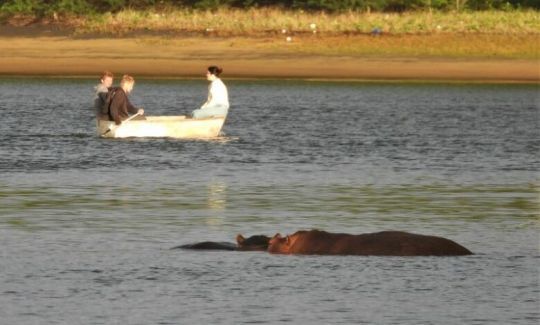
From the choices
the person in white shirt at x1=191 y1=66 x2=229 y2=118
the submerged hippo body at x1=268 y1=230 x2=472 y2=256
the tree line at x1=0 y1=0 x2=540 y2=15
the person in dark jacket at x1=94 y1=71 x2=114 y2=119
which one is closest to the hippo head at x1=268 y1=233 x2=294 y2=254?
the submerged hippo body at x1=268 y1=230 x2=472 y2=256

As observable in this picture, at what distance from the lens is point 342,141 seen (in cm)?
3559

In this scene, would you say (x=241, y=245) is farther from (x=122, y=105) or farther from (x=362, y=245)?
(x=122, y=105)

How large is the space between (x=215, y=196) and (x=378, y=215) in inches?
122

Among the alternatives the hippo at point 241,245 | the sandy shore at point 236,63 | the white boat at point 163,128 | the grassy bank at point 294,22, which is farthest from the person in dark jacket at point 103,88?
the grassy bank at point 294,22

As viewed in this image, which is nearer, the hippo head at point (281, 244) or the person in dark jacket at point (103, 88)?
the hippo head at point (281, 244)

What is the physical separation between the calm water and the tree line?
20.0 meters

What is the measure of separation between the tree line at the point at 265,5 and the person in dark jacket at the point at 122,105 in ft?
95.7

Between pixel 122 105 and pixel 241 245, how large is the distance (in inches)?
624

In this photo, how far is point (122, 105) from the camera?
33781mm

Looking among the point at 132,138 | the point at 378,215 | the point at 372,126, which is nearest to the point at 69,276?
the point at 378,215

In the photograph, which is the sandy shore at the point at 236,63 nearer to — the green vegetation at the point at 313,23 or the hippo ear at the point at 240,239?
the green vegetation at the point at 313,23

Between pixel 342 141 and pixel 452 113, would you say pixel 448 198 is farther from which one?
pixel 452 113

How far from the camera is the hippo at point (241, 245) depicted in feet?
59.8

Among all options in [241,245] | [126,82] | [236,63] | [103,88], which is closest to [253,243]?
[241,245]
